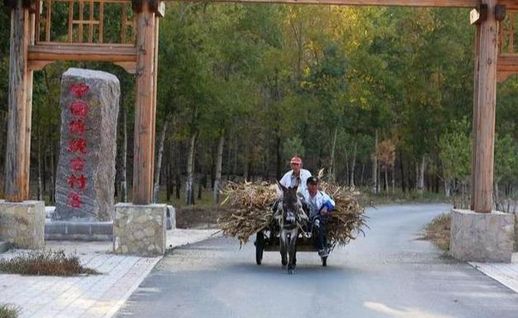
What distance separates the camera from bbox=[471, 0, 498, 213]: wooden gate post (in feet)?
52.2

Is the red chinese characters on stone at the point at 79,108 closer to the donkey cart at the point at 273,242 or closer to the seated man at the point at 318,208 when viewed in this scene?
the donkey cart at the point at 273,242

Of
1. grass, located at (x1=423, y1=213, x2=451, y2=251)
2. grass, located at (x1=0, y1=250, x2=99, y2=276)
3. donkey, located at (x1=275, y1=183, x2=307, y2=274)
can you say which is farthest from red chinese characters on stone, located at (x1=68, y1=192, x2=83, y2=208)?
grass, located at (x1=423, y1=213, x2=451, y2=251)

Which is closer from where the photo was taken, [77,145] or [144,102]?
[144,102]

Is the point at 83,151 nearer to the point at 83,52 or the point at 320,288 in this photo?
the point at 83,52

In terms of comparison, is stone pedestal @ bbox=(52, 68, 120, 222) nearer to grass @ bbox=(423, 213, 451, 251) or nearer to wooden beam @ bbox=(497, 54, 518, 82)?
grass @ bbox=(423, 213, 451, 251)

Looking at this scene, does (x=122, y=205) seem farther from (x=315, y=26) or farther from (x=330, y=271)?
(x=315, y=26)

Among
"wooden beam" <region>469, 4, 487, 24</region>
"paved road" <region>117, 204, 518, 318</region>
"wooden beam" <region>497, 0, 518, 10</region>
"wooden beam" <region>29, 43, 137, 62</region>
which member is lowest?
"paved road" <region>117, 204, 518, 318</region>

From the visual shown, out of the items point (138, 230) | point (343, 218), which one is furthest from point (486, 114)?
point (138, 230)

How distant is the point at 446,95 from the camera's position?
4456 centimetres

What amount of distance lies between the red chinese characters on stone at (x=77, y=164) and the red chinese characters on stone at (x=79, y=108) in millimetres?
1025

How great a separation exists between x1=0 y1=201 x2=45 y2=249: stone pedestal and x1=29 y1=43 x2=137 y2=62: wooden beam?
8.88ft

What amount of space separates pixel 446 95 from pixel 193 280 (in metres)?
34.0

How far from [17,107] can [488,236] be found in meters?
8.77

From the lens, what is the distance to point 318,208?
1408cm
